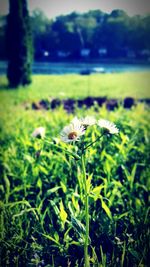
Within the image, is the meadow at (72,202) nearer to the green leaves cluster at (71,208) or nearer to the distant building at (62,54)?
the green leaves cluster at (71,208)

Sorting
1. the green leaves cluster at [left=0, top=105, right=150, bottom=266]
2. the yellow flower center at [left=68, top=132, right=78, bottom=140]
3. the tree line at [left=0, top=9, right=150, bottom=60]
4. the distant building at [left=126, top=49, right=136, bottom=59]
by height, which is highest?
the tree line at [left=0, top=9, right=150, bottom=60]

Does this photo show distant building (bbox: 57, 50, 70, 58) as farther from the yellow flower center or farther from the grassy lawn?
the yellow flower center

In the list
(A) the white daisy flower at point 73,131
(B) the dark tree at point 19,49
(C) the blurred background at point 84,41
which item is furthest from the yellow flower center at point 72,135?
(B) the dark tree at point 19,49

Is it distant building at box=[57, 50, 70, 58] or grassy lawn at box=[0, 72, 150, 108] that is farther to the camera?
grassy lawn at box=[0, 72, 150, 108]

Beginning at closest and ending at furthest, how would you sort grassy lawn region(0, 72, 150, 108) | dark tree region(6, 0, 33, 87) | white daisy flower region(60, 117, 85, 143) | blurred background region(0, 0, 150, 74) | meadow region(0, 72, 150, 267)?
white daisy flower region(60, 117, 85, 143)
meadow region(0, 72, 150, 267)
blurred background region(0, 0, 150, 74)
dark tree region(6, 0, 33, 87)
grassy lawn region(0, 72, 150, 108)

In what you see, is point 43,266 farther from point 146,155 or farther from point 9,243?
point 146,155

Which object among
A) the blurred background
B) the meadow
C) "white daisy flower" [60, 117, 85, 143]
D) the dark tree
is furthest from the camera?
the dark tree

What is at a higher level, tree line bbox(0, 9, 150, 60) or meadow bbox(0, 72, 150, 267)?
tree line bbox(0, 9, 150, 60)

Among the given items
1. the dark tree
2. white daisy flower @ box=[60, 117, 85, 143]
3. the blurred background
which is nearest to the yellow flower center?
white daisy flower @ box=[60, 117, 85, 143]
